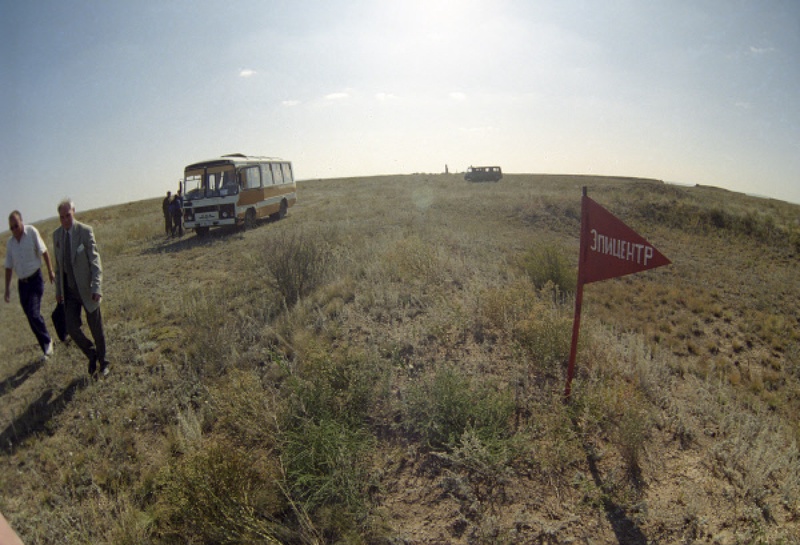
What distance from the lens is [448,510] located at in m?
2.71

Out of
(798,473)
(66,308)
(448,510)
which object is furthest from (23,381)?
(798,473)

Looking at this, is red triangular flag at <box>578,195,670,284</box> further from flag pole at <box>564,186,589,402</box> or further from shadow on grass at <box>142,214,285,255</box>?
shadow on grass at <box>142,214,285,255</box>

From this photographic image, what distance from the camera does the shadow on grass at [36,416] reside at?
4.12 metres

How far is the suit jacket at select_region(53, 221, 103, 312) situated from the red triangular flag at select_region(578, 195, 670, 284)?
5069mm

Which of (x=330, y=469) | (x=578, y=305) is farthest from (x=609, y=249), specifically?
(x=330, y=469)

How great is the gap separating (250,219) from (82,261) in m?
10.6

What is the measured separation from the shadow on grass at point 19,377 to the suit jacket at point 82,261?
4.71ft

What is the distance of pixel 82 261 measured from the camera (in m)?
4.60

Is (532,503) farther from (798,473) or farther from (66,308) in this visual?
(66,308)

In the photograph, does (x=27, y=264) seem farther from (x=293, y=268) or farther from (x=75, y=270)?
(x=293, y=268)

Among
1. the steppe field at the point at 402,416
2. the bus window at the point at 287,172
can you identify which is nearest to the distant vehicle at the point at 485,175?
the bus window at the point at 287,172

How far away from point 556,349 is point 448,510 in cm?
220

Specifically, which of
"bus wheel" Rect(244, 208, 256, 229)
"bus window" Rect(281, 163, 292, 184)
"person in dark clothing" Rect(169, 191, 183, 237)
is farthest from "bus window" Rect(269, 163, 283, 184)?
"person in dark clothing" Rect(169, 191, 183, 237)

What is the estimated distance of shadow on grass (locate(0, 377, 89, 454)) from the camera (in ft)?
13.5
